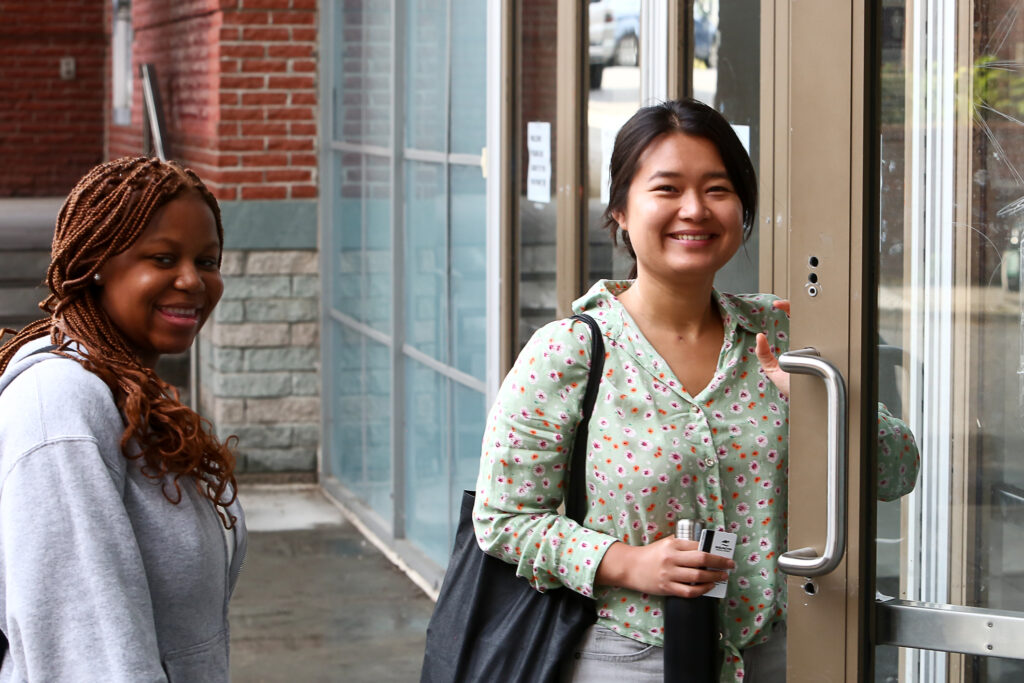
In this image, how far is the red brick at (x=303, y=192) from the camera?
8359mm

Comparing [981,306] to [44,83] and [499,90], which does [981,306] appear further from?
[44,83]

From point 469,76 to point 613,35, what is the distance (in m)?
1.69

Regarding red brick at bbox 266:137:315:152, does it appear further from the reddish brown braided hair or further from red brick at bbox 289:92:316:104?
the reddish brown braided hair

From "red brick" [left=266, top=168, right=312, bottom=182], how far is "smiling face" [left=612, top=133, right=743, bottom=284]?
6.12 metres

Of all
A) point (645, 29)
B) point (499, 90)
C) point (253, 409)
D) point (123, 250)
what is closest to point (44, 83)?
point (253, 409)

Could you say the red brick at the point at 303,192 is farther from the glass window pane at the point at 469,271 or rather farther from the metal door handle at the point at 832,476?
the metal door handle at the point at 832,476

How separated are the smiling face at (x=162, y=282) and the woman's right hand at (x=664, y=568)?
0.73 meters

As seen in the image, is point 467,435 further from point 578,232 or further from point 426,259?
point 578,232

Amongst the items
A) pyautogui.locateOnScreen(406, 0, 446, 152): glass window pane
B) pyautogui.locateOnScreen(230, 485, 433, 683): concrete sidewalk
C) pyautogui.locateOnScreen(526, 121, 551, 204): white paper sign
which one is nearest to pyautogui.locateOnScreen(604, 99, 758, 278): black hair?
pyautogui.locateOnScreen(526, 121, 551, 204): white paper sign

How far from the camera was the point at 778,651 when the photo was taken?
241cm

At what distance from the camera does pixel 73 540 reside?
5.85 feet

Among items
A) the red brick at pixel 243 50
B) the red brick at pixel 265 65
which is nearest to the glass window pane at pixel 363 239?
the red brick at pixel 265 65

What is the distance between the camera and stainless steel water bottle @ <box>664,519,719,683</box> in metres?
Answer: 2.23

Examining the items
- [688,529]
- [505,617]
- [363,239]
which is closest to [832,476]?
[688,529]
